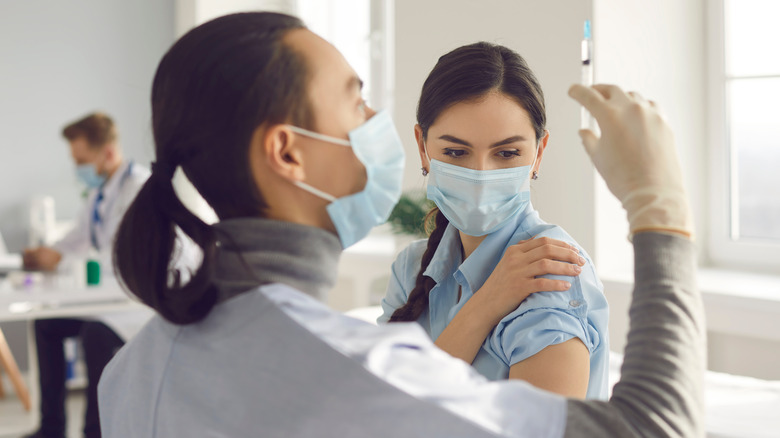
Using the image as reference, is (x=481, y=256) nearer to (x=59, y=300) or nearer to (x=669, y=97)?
(x=669, y=97)

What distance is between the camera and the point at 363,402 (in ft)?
2.10

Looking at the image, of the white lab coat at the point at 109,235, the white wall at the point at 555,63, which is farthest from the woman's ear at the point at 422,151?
the white lab coat at the point at 109,235

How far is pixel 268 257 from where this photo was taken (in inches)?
30.8

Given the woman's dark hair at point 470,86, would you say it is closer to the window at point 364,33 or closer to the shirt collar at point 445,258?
the shirt collar at point 445,258

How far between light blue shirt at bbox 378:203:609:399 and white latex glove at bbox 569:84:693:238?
0.97 ft

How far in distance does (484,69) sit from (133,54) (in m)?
4.82

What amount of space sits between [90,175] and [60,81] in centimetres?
147

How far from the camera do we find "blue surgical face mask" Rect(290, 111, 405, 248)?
0.86m

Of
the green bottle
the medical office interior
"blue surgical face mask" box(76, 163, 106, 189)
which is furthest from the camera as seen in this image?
"blue surgical face mask" box(76, 163, 106, 189)

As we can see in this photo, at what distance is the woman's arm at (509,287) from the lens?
39.3 inches

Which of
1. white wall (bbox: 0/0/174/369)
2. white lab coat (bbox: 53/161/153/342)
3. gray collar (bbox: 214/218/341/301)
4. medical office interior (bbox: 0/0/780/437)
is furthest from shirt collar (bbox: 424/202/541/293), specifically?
white wall (bbox: 0/0/174/369)

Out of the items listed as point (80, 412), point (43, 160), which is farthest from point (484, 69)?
point (43, 160)

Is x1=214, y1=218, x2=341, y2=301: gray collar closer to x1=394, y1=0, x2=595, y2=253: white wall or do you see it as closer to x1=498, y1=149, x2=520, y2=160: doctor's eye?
x1=498, y1=149, x2=520, y2=160: doctor's eye

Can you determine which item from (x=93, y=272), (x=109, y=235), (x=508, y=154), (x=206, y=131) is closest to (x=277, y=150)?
(x=206, y=131)
